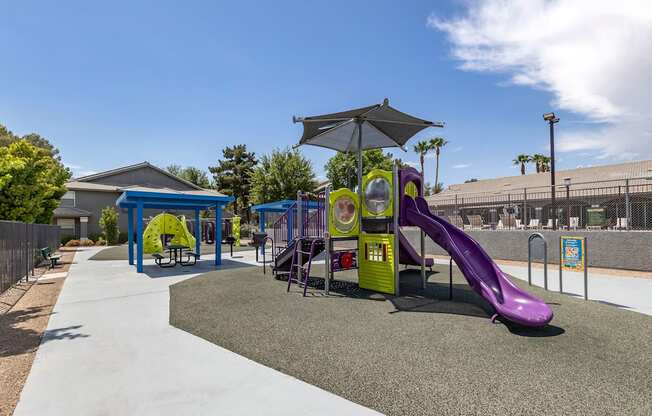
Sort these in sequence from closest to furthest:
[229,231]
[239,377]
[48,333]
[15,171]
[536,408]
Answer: [536,408]
[239,377]
[48,333]
[15,171]
[229,231]

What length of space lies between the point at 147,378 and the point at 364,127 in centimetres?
764

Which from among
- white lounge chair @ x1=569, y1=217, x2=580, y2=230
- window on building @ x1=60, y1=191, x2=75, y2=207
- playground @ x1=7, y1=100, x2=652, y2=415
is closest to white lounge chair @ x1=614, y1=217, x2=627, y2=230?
white lounge chair @ x1=569, y1=217, x2=580, y2=230

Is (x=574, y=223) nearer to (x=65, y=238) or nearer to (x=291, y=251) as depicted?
(x=291, y=251)

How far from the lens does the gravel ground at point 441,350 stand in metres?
3.28

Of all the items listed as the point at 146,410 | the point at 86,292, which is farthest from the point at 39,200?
the point at 146,410

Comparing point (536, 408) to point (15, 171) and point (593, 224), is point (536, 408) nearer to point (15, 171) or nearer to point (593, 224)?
point (593, 224)

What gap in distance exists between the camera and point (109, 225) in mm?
28844

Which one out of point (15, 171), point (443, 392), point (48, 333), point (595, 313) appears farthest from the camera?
point (15, 171)

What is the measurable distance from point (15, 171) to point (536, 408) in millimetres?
16295

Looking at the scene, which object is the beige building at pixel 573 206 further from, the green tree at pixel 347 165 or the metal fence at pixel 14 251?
the green tree at pixel 347 165

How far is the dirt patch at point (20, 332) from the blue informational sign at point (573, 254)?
9.75 meters

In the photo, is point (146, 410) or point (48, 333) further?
point (48, 333)

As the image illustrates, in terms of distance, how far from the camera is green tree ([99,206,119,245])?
1124 inches

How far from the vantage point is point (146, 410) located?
125 inches
